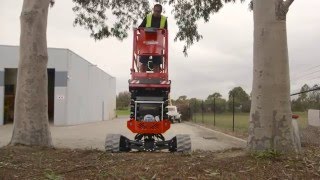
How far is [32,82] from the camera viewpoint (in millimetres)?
12477

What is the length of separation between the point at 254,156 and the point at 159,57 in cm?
491

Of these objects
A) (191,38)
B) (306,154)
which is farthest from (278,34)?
(191,38)

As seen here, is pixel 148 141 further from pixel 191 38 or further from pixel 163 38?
pixel 191 38

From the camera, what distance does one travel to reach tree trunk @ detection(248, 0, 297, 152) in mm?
8398

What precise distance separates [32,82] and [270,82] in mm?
6512

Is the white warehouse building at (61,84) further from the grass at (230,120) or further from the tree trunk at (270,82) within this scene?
the tree trunk at (270,82)

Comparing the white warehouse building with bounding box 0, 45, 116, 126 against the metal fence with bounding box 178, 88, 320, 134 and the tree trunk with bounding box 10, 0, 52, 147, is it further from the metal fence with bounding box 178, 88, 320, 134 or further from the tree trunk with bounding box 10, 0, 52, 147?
the tree trunk with bounding box 10, 0, 52, 147

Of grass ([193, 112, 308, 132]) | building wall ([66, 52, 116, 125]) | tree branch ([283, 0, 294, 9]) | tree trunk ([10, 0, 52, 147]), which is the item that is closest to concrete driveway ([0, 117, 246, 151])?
grass ([193, 112, 308, 132])

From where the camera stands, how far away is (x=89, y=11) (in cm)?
1911

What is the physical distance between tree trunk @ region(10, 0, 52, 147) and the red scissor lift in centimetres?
188

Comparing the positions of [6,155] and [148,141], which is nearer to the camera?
[6,155]

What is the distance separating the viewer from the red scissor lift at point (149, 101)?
11.9 metres

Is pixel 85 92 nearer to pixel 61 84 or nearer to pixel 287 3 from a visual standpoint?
pixel 61 84

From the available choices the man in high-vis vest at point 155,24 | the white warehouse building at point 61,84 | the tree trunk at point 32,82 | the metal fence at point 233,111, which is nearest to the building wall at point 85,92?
the white warehouse building at point 61,84
